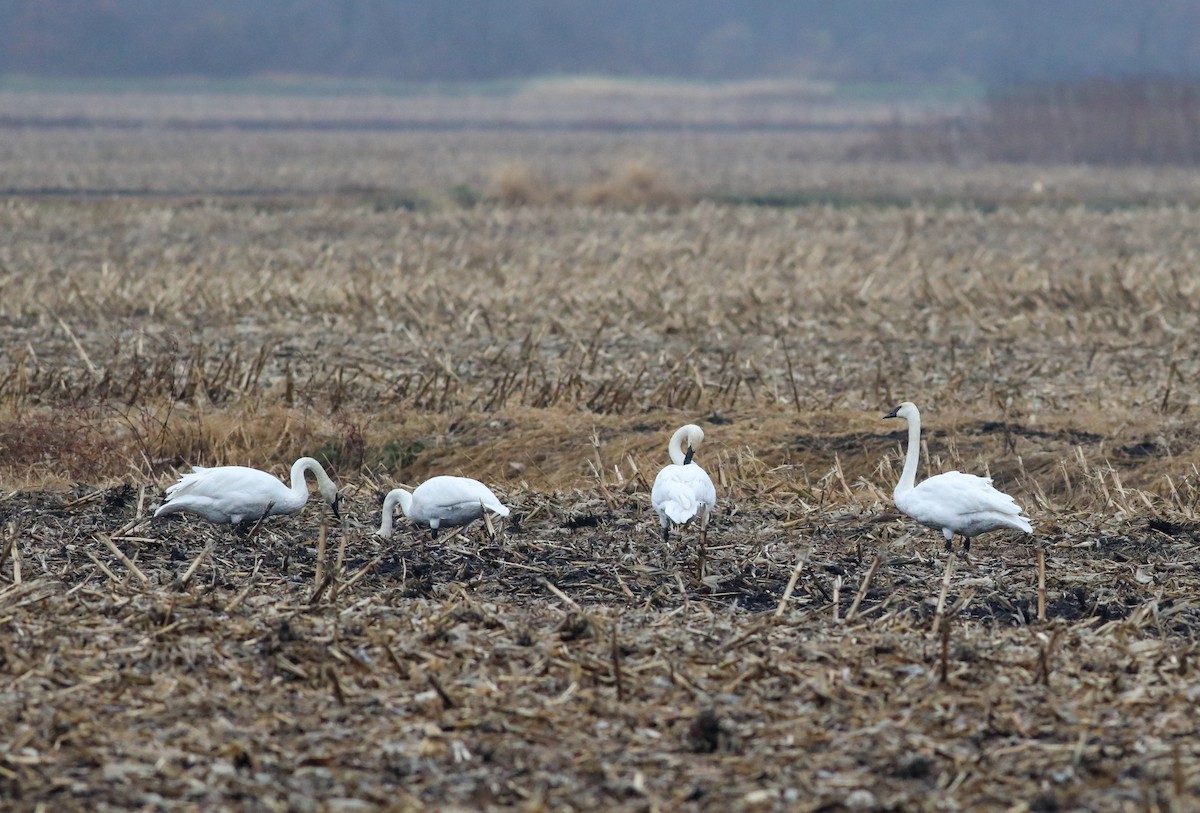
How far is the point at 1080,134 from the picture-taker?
6062cm

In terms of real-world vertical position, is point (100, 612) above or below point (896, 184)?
below

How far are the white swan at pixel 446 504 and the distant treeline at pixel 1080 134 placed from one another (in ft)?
171

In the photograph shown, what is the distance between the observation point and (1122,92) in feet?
210

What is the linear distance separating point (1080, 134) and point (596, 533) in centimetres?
5459

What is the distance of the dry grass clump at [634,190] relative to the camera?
124 ft

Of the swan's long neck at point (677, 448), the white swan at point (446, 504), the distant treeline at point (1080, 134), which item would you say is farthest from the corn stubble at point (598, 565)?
the distant treeline at point (1080, 134)

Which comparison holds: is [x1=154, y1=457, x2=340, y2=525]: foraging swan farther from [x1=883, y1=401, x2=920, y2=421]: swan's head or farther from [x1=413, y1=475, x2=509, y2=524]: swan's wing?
[x1=883, y1=401, x2=920, y2=421]: swan's head

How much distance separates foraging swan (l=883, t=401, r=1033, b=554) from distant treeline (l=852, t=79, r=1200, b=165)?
51.9 meters

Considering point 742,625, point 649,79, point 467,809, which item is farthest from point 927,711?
point 649,79

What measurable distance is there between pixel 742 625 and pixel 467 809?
2.28 meters

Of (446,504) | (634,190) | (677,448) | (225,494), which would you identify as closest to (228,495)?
(225,494)

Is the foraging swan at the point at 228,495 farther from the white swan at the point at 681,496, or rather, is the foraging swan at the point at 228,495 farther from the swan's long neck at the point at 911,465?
the swan's long neck at the point at 911,465

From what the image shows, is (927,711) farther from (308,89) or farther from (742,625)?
(308,89)

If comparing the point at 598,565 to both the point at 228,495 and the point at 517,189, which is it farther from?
the point at 517,189
